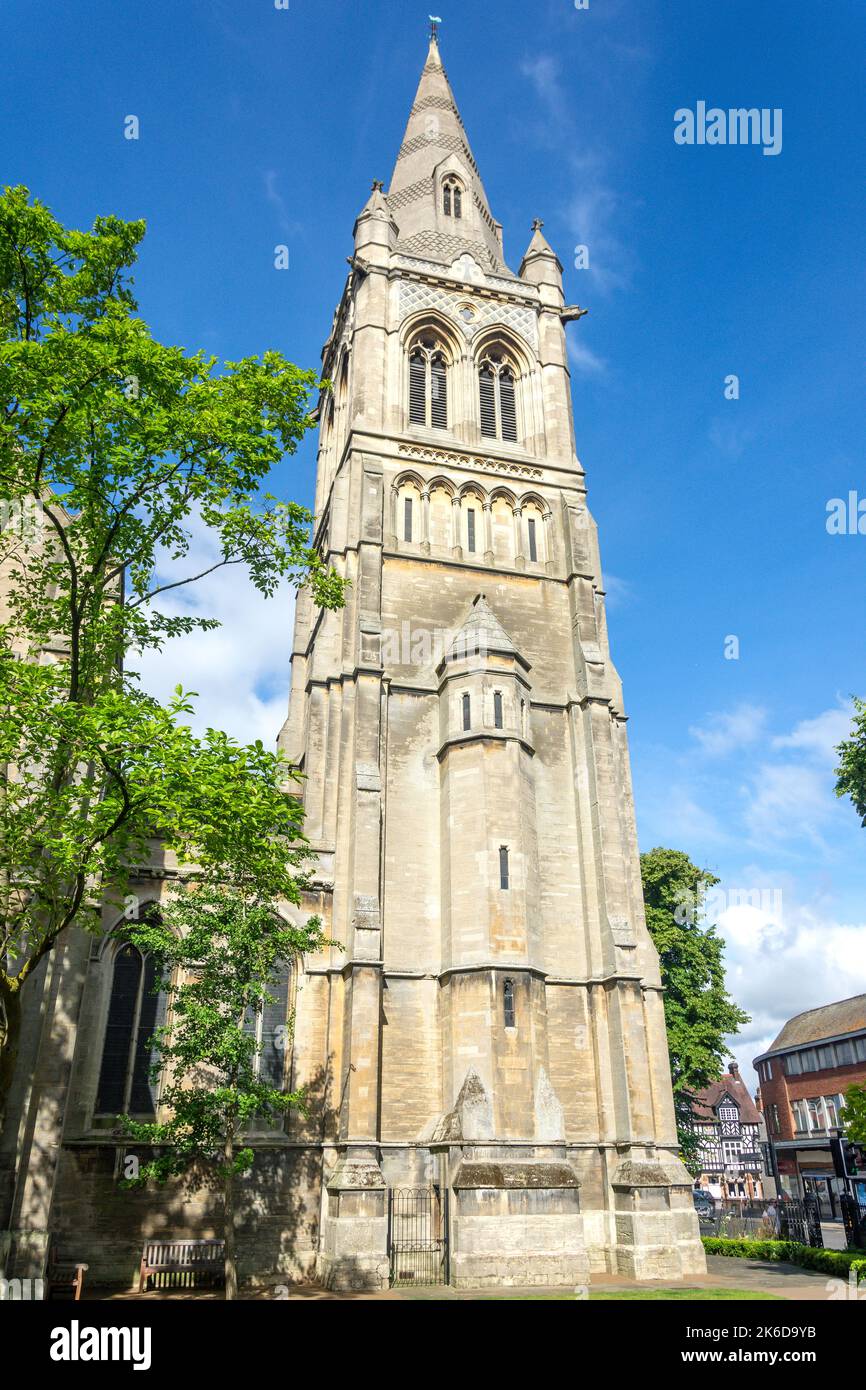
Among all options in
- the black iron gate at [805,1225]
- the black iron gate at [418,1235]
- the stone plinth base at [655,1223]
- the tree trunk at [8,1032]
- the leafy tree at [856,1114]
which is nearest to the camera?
the tree trunk at [8,1032]

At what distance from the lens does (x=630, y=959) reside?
938 inches

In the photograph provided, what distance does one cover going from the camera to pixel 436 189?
39.7 metres

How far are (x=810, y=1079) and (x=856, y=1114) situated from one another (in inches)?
1466

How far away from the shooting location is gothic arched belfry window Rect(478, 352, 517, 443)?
3328cm

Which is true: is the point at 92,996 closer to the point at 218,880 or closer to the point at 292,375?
the point at 218,880

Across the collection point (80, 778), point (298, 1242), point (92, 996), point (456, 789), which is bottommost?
point (298, 1242)

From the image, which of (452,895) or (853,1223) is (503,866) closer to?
(452,895)

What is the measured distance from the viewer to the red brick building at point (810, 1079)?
47.3 meters

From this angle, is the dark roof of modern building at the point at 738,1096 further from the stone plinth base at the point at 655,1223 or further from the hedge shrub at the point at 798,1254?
the stone plinth base at the point at 655,1223

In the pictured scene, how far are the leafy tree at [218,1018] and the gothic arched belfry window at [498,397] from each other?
21008 millimetres

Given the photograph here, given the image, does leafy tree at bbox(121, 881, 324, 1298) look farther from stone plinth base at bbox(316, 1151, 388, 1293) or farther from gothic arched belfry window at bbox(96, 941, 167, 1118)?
gothic arched belfry window at bbox(96, 941, 167, 1118)

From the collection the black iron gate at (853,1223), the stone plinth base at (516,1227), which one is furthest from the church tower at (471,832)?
the black iron gate at (853,1223)

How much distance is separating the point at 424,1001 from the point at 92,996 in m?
7.82
